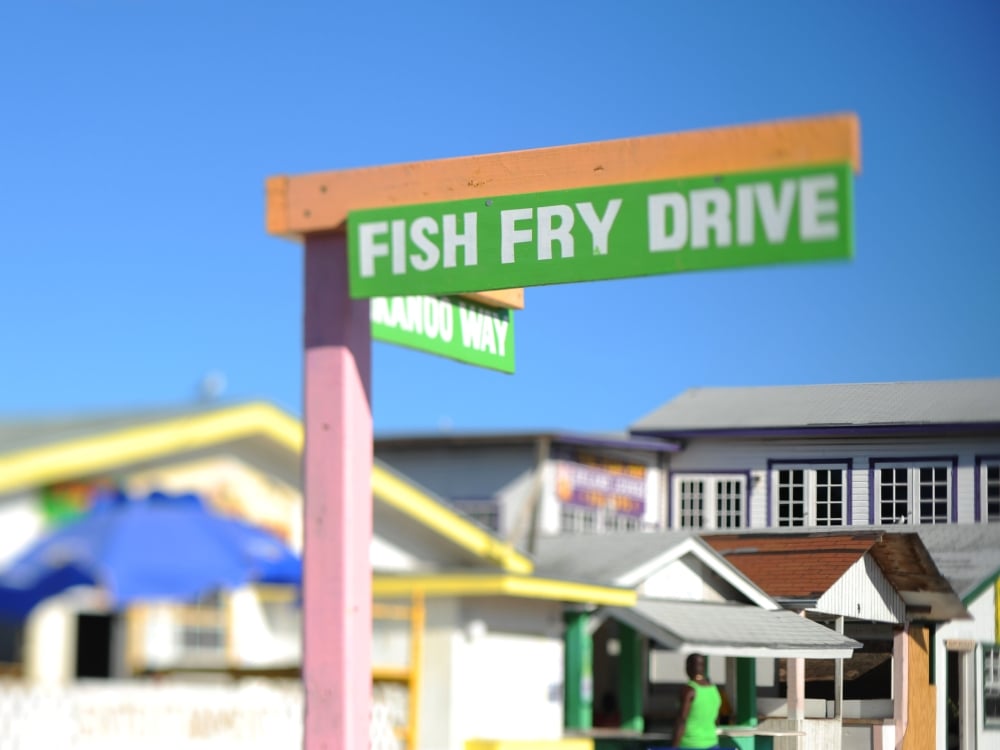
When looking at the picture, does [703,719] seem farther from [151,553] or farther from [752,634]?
[151,553]

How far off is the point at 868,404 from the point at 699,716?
62.0 inches

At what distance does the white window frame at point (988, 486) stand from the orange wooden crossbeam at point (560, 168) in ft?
4.69

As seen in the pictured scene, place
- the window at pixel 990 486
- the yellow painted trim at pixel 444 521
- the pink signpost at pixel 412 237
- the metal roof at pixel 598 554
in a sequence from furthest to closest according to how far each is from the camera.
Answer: the yellow painted trim at pixel 444 521 < the metal roof at pixel 598 554 < the window at pixel 990 486 < the pink signpost at pixel 412 237

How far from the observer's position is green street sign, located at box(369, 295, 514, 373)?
20.7 feet

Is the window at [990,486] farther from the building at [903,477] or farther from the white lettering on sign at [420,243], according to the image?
the white lettering on sign at [420,243]

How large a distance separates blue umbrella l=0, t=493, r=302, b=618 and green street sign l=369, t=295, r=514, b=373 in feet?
4.86

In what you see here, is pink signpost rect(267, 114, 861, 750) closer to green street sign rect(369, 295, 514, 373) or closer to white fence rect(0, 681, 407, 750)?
green street sign rect(369, 295, 514, 373)

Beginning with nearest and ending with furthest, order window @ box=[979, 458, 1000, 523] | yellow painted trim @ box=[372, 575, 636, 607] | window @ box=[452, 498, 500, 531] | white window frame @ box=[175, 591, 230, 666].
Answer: window @ box=[979, 458, 1000, 523], white window frame @ box=[175, 591, 230, 666], yellow painted trim @ box=[372, 575, 636, 607], window @ box=[452, 498, 500, 531]

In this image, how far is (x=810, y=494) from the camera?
6.29 m

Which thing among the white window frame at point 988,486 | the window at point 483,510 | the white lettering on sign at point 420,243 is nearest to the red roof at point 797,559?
the white window frame at point 988,486

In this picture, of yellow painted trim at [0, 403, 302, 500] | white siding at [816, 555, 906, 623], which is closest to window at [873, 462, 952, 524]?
white siding at [816, 555, 906, 623]

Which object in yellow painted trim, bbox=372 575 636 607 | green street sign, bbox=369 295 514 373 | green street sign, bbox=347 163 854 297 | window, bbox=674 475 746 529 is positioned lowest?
yellow painted trim, bbox=372 575 636 607

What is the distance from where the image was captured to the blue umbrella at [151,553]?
23.1 ft

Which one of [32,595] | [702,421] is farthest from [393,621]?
[702,421]
